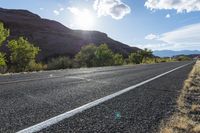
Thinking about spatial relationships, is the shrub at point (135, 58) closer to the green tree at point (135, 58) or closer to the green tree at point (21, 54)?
the green tree at point (135, 58)

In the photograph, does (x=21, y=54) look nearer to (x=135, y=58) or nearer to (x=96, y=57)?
(x=96, y=57)

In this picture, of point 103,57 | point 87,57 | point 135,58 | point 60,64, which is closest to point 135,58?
point 135,58

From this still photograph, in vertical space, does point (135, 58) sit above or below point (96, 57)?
below

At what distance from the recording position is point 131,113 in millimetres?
5953

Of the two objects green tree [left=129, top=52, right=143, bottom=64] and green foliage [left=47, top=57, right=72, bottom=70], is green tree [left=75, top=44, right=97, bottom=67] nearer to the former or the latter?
green foliage [left=47, top=57, right=72, bottom=70]

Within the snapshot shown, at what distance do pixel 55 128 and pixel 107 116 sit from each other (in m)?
Answer: 1.38

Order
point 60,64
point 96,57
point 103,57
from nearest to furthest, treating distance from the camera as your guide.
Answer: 1. point 60,64
2. point 96,57
3. point 103,57

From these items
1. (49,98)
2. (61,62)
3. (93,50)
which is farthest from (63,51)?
(49,98)

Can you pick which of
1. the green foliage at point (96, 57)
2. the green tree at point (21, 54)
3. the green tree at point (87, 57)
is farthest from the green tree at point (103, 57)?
the green tree at point (21, 54)

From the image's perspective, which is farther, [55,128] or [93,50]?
[93,50]

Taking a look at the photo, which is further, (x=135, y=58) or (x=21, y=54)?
(x=135, y=58)

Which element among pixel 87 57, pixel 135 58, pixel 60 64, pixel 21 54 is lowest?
pixel 135 58

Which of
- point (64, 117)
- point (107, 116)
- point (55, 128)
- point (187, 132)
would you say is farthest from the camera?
point (107, 116)

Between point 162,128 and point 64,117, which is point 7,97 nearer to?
point 64,117
